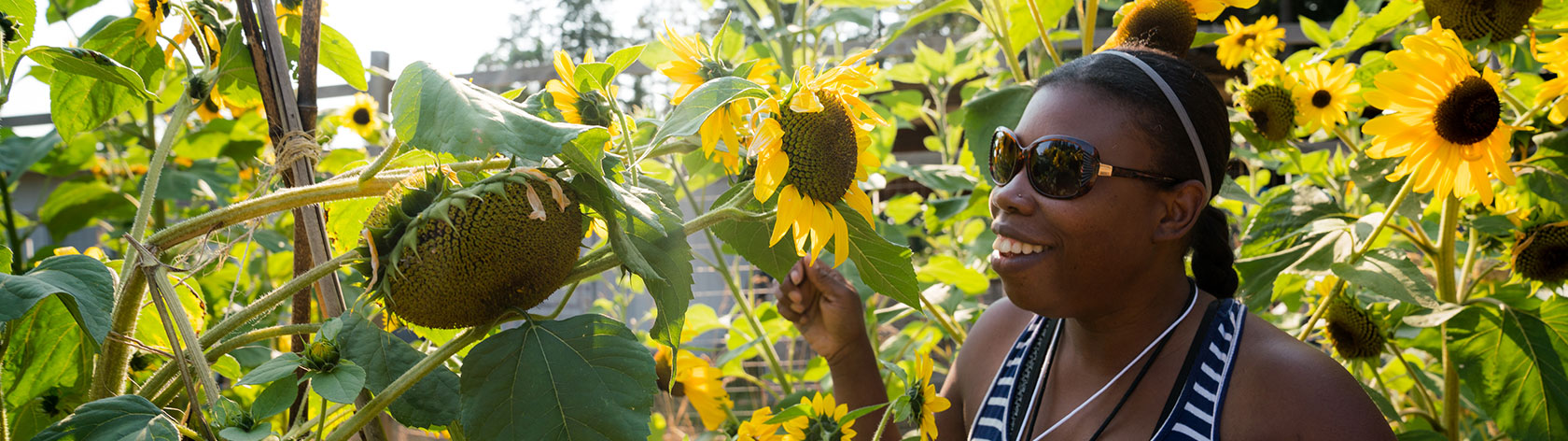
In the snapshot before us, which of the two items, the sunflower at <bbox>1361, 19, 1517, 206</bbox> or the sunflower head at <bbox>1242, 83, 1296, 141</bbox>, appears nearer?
the sunflower at <bbox>1361, 19, 1517, 206</bbox>

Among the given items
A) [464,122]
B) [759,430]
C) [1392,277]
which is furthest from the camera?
[1392,277]

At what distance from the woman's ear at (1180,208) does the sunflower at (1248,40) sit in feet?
2.99

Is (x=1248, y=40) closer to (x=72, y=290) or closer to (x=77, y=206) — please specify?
(x=72, y=290)

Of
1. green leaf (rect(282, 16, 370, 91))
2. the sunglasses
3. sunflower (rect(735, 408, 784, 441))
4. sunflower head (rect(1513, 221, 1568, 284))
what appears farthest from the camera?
sunflower head (rect(1513, 221, 1568, 284))

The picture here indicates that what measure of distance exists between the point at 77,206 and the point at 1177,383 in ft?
7.34

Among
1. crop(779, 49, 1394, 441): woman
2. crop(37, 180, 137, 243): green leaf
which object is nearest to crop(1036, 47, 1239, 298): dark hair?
crop(779, 49, 1394, 441): woman

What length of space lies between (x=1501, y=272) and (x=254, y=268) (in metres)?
2.98

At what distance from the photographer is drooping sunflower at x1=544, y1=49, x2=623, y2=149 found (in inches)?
37.1

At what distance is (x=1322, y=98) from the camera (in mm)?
1808

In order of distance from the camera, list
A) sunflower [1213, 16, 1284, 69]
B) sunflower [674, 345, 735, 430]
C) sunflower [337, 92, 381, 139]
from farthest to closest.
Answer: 1. sunflower [337, 92, 381, 139]
2. sunflower [1213, 16, 1284, 69]
3. sunflower [674, 345, 735, 430]

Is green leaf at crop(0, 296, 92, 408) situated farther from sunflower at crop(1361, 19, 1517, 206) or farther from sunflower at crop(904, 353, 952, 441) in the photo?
sunflower at crop(1361, 19, 1517, 206)

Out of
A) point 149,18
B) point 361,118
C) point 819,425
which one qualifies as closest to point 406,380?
point 149,18

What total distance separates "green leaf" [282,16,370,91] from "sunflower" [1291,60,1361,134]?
1.48 metres

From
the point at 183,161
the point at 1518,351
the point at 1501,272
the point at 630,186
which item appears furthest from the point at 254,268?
the point at 1501,272
